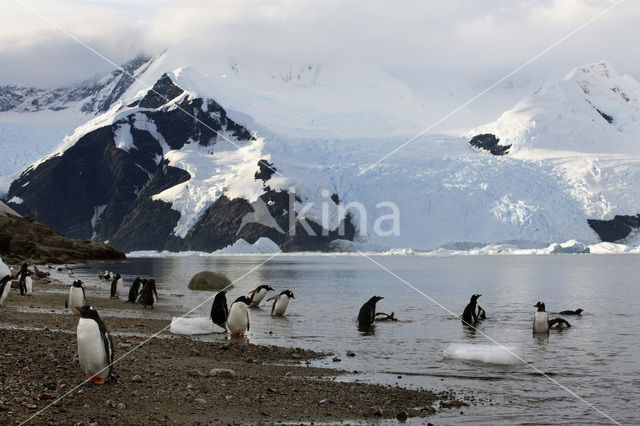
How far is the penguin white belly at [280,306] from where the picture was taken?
70.2ft

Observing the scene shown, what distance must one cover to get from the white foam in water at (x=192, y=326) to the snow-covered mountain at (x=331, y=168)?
62.3 m

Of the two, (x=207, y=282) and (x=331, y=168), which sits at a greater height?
(x=331, y=168)

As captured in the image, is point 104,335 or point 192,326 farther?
point 192,326

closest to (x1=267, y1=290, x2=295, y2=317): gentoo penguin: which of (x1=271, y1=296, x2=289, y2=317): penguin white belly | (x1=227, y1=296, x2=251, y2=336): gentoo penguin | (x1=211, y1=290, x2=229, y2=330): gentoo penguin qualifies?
(x1=271, y1=296, x2=289, y2=317): penguin white belly

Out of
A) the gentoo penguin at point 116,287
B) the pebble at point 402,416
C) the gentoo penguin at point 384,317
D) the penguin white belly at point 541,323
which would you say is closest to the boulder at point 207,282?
the gentoo penguin at point 116,287

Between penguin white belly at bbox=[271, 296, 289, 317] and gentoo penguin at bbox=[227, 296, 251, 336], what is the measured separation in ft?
15.5

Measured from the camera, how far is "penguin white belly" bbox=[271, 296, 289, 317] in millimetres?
21391

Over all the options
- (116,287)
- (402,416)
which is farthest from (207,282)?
(402,416)

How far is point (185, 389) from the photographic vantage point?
9.54m

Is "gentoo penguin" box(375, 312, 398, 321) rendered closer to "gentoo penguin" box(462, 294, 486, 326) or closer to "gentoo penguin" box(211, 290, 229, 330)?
"gentoo penguin" box(462, 294, 486, 326)

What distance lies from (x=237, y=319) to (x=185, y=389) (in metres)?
6.87

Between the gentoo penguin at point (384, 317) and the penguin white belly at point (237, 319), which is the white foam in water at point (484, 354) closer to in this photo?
the penguin white belly at point (237, 319)

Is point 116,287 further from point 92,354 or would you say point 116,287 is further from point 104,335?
point 92,354

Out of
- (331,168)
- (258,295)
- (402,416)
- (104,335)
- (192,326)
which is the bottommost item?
(402,416)
